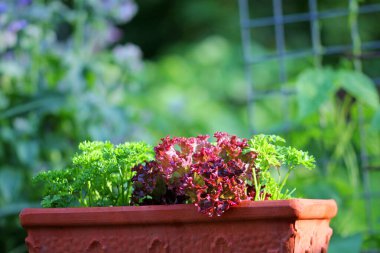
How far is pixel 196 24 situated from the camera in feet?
25.5

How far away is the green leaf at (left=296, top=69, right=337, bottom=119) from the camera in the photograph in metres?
2.27

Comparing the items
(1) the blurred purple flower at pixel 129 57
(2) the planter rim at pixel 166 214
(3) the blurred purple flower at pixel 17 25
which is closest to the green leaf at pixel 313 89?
(2) the planter rim at pixel 166 214

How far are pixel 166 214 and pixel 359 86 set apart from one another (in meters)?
1.22

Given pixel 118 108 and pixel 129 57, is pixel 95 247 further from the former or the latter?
pixel 129 57

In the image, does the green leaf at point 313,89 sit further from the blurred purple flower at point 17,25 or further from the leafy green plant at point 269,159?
the blurred purple flower at point 17,25

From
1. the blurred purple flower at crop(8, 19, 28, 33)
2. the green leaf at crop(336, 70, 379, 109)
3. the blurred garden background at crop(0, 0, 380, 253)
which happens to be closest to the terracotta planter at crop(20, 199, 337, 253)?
the blurred garden background at crop(0, 0, 380, 253)

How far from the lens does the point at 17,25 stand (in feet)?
10.8

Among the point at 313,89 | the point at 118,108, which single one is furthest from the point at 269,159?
the point at 118,108

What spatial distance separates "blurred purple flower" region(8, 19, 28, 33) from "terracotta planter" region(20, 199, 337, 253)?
1921mm

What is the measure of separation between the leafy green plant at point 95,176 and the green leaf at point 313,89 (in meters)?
0.80

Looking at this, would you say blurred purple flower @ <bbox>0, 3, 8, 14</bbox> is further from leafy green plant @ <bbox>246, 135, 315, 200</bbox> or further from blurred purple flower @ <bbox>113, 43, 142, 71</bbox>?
leafy green plant @ <bbox>246, 135, 315, 200</bbox>

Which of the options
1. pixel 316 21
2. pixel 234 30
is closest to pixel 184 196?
pixel 316 21

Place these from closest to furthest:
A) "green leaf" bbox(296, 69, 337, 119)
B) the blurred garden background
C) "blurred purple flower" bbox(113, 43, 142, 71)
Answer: "green leaf" bbox(296, 69, 337, 119) → the blurred garden background → "blurred purple flower" bbox(113, 43, 142, 71)

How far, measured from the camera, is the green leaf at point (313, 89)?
7.44 feet
